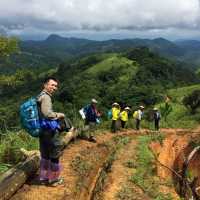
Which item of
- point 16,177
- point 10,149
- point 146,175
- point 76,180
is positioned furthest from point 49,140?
point 146,175

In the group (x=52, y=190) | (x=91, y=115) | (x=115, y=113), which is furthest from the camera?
(x=115, y=113)

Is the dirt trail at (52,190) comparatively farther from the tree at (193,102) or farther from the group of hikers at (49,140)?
the tree at (193,102)

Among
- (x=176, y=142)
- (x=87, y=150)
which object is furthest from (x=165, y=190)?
(x=176, y=142)

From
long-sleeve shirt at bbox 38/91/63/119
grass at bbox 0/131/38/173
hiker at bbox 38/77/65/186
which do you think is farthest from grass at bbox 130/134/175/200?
long-sleeve shirt at bbox 38/91/63/119

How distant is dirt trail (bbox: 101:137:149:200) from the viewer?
9865mm

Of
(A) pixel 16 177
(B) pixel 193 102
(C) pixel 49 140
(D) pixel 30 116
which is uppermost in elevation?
(D) pixel 30 116

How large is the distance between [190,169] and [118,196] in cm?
1083

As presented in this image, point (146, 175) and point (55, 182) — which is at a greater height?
point (55, 182)

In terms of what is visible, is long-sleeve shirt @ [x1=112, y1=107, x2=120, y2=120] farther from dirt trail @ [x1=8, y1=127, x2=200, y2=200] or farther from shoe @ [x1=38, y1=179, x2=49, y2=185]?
shoe @ [x1=38, y1=179, x2=49, y2=185]

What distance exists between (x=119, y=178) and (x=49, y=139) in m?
3.59

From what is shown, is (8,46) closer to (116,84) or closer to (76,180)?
(76,180)

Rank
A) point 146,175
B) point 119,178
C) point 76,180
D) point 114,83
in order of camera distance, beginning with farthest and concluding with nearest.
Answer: point 114,83, point 146,175, point 119,178, point 76,180

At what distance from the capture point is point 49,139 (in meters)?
8.42

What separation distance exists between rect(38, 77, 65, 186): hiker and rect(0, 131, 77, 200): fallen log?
0.44m
